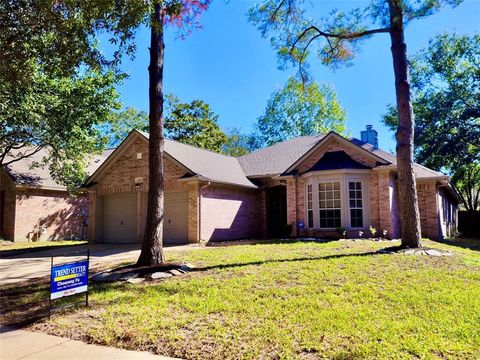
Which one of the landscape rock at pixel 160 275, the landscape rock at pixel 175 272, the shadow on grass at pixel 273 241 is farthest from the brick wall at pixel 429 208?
the landscape rock at pixel 160 275

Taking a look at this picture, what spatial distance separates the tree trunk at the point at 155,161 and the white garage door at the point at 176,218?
6.76m

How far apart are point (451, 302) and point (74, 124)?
57.9ft

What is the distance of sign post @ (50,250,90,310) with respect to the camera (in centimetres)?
566

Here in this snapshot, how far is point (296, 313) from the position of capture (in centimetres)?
535

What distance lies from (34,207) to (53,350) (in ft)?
67.0

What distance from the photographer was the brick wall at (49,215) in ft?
70.9

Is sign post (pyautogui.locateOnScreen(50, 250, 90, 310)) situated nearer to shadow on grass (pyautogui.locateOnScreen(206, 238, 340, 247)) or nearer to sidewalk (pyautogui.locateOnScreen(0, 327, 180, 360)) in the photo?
sidewalk (pyautogui.locateOnScreen(0, 327, 180, 360))

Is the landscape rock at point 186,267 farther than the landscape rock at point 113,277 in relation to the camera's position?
Yes

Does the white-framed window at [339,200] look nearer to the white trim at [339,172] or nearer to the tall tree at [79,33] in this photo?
the white trim at [339,172]

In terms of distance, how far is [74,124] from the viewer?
60.5 feet

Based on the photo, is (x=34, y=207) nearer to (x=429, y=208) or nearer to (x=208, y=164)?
(x=208, y=164)

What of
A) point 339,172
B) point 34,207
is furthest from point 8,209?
point 339,172

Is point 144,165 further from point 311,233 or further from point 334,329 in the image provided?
point 334,329

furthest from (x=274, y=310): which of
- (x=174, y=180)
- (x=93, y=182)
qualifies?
(x=93, y=182)
